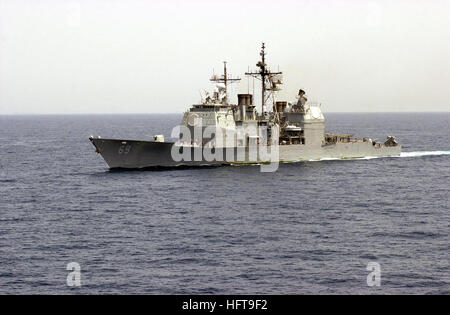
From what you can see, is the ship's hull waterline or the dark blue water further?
the ship's hull waterline

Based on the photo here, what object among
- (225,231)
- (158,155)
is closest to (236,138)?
(158,155)

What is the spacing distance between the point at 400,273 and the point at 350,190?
2208cm

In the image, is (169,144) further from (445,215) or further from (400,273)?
(400,273)

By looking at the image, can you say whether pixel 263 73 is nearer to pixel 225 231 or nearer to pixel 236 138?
pixel 236 138

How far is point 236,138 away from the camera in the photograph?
189 ft

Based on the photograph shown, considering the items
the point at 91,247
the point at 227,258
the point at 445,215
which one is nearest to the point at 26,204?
the point at 91,247

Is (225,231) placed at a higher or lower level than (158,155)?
lower

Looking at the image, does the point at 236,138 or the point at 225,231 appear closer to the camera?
the point at 225,231

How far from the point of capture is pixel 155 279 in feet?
81.5

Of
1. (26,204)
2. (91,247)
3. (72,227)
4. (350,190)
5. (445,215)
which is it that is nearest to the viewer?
(91,247)

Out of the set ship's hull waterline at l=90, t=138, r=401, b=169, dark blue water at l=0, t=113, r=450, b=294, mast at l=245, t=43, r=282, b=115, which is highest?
mast at l=245, t=43, r=282, b=115

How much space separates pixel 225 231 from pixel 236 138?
25.5 m

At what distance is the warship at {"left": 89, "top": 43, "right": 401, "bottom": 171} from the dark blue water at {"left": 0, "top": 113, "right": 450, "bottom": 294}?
1733 mm

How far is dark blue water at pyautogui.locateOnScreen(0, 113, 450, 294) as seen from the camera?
2492 centimetres
